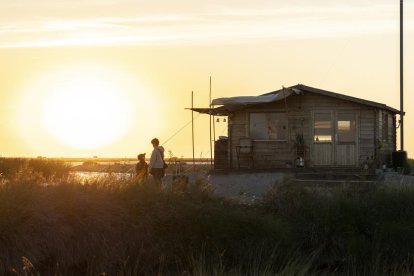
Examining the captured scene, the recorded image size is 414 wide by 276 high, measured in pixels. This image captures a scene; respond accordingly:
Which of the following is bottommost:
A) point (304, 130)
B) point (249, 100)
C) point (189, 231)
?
point (189, 231)

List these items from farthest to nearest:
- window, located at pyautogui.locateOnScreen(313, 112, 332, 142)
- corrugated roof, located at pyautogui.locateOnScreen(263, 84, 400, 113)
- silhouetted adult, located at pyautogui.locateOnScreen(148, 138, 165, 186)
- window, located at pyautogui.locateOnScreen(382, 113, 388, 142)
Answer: window, located at pyautogui.locateOnScreen(382, 113, 388, 142) < window, located at pyautogui.locateOnScreen(313, 112, 332, 142) < corrugated roof, located at pyautogui.locateOnScreen(263, 84, 400, 113) < silhouetted adult, located at pyautogui.locateOnScreen(148, 138, 165, 186)

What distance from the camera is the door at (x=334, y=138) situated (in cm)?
3170

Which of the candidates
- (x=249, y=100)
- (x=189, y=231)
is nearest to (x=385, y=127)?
(x=249, y=100)

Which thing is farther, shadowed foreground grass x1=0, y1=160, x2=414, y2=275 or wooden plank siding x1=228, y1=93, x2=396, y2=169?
wooden plank siding x1=228, y1=93, x2=396, y2=169

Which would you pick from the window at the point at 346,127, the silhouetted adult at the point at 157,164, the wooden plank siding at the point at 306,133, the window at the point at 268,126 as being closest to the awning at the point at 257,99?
the wooden plank siding at the point at 306,133

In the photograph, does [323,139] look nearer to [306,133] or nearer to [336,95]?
[306,133]

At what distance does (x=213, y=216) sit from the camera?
53.4 ft

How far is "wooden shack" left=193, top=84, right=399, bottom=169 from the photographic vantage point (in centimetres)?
3159

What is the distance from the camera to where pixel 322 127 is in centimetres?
3197

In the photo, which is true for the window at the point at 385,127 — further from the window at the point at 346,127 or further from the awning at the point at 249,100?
the awning at the point at 249,100

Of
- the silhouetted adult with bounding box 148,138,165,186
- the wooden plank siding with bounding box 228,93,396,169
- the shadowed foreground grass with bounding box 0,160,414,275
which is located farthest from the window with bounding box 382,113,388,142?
the shadowed foreground grass with bounding box 0,160,414,275

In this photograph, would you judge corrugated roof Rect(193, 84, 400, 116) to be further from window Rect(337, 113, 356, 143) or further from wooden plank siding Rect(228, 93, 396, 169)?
window Rect(337, 113, 356, 143)

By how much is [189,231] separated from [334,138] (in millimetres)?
16988

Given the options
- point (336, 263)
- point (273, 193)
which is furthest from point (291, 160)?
point (336, 263)
